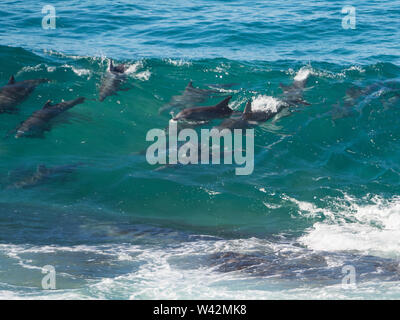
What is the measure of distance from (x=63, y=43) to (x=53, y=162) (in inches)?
372

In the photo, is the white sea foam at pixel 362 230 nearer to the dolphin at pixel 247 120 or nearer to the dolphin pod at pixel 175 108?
the dolphin at pixel 247 120

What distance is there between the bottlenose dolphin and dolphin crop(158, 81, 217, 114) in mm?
1508

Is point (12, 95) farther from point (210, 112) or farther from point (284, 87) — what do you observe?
point (284, 87)

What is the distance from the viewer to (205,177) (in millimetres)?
13375

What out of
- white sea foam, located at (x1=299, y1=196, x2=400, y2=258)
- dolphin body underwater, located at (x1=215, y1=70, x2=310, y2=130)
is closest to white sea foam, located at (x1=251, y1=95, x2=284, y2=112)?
dolphin body underwater, located at (x1=215, y1=70, x2=310, y2=130)

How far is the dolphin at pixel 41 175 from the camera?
12.8 m

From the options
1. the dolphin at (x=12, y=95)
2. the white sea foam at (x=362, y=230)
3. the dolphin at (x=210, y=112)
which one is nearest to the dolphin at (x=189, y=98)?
the dolphin at (x=210, y=112)

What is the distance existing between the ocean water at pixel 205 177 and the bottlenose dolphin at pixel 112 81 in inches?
15.0

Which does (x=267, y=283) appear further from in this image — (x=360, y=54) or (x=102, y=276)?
(x=360, y=54)

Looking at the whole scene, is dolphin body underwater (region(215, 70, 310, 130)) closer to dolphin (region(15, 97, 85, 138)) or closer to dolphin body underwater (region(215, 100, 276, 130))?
dolphin body underwater (region(215, 100, 276, 130))

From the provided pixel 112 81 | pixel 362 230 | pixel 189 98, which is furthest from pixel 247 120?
pixel 362 230

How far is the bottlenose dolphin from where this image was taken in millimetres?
16734

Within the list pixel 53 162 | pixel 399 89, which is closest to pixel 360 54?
pixel 399 89

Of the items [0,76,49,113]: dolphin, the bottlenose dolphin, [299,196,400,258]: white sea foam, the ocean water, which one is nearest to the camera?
the ocean water
